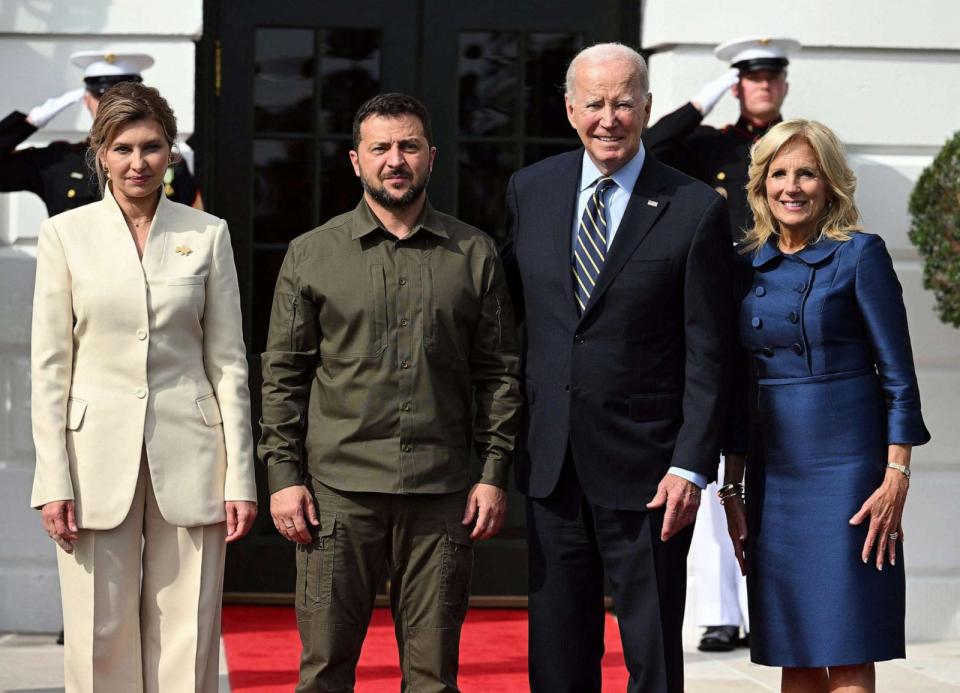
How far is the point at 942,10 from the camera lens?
6.50 metres

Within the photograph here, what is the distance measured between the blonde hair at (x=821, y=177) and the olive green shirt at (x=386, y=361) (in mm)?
729

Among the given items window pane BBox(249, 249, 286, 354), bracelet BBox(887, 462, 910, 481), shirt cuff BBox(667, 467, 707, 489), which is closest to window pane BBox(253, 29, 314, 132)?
window pane BBox(249, 249, 286, 354)

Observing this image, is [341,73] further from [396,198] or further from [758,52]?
[396,198]

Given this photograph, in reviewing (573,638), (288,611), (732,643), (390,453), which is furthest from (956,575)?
(390,453)

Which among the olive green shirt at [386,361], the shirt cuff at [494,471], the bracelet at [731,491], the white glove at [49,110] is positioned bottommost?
the bracelet at [731,491]

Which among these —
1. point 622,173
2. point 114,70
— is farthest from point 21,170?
point 622,173

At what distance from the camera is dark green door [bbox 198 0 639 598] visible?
21.7ft

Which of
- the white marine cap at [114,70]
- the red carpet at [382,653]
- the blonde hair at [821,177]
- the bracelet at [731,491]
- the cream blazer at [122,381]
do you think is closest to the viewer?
the cream blazer at [122,381]

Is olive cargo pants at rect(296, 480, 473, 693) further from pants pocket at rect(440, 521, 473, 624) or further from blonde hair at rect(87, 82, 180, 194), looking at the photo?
blonde hair at rect(87, 82, 180, 194)

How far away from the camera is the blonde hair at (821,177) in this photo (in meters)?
3.88

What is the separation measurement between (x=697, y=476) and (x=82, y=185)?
320 centimetres

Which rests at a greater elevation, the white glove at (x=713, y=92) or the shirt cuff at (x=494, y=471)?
the white glove at (x=713, y=92)

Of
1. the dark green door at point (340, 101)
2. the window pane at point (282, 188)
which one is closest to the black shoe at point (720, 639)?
the dark green door at point (340, 101)

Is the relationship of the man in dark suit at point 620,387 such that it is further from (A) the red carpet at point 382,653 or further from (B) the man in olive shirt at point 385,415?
(A) the red carpet at point 382,653
